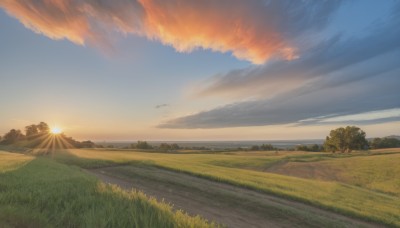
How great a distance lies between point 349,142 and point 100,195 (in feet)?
340

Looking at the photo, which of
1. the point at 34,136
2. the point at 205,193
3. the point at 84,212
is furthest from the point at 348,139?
the point at 34,136

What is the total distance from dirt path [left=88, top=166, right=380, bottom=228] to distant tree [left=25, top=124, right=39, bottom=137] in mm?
136914

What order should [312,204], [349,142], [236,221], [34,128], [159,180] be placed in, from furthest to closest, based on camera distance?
[34,128] → [349,142] → [159,180] → [312,204] → [236,221]

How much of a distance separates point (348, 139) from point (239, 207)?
310 ft

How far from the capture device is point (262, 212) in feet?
51.5

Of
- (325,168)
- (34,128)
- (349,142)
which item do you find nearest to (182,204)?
(325,168)

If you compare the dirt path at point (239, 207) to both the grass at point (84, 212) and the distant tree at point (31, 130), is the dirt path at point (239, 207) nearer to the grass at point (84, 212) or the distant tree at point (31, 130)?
the grass at point (84, 212)

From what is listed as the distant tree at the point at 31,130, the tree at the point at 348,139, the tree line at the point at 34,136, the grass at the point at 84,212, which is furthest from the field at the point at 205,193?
the distant tree at the point at 31,130

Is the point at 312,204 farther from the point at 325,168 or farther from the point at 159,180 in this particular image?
the point at 325,168

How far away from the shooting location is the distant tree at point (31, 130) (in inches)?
5468

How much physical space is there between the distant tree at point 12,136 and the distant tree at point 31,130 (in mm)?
2927

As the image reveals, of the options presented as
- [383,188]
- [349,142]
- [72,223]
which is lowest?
[383,188]

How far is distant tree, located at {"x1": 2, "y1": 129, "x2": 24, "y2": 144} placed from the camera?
13012cm

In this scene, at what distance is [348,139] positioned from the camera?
98.4 metres
